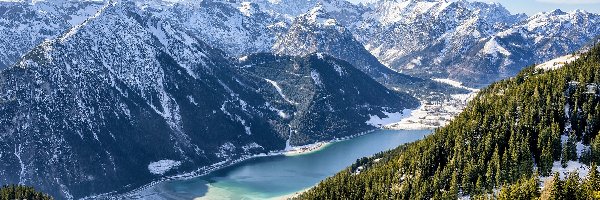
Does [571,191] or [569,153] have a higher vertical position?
[569,153]

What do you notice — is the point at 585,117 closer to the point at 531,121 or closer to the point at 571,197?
the point at 531,121

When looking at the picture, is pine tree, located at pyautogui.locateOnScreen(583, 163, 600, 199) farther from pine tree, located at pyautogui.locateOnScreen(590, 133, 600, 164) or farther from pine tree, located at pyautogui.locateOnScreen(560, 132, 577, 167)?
pine tree, located at pyautogui.locateOnScreen(560, 132, 577, 167)

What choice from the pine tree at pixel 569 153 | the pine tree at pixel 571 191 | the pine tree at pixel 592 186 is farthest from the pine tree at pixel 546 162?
the pine tree at pixel 571 191

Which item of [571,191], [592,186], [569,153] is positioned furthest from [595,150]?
[592,186]

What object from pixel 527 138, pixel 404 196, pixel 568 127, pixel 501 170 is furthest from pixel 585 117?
pixel 404 196

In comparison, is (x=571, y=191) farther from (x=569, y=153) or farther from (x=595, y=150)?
(x=569, y=153)

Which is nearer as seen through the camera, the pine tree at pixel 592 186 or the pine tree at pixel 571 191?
the pine tree at pixel 592 186

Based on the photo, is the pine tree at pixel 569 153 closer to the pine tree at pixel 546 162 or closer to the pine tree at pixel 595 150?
the pine tree at pixel 546 162

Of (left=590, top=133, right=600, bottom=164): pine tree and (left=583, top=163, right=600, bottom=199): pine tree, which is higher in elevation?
(left=590, top=133, right=600, bottom=164): pine tree

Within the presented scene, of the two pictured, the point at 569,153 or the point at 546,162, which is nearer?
the point at 546,162

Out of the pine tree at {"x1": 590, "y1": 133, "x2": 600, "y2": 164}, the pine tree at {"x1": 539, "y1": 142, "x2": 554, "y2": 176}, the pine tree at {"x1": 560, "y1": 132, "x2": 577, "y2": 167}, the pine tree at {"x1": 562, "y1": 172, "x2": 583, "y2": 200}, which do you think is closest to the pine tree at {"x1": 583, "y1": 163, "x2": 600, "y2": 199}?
the pine tree at {"x1": 562, "y1": 172, "x2": 583, "y2": 200}

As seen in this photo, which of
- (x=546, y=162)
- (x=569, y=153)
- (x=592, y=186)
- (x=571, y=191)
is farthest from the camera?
(x=569, y=153)
